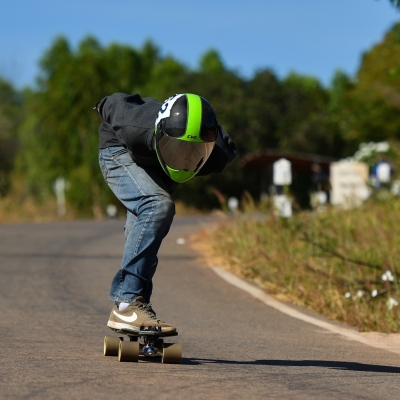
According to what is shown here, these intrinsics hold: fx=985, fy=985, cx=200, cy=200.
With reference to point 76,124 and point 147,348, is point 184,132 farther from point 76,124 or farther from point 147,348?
point 76,124

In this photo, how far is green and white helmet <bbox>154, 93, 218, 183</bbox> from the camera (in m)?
5.35

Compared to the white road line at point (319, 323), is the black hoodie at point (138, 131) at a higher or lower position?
higher

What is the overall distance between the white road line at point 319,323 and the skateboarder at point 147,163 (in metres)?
2.08

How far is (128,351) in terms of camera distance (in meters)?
5.56

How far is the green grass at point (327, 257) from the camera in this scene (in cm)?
881

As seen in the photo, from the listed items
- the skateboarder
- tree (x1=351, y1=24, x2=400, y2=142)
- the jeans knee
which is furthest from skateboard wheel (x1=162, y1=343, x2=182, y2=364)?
tree (x1=351, y1=24, x2=400, y2=142)

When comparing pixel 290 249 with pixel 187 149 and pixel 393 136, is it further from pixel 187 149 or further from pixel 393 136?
pixel 393 136

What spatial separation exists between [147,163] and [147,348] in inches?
43.0

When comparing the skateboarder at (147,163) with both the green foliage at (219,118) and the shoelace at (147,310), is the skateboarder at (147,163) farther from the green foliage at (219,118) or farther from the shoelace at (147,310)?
the green foliage at (219,118)

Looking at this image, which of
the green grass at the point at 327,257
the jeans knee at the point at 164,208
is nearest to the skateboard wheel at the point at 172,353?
the jeans knee at the point at 164,208

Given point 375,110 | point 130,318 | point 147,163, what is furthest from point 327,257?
point 375,110

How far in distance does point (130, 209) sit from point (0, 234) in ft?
37.6

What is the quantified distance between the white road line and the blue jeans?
208 cm

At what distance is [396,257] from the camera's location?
33.7 ft
